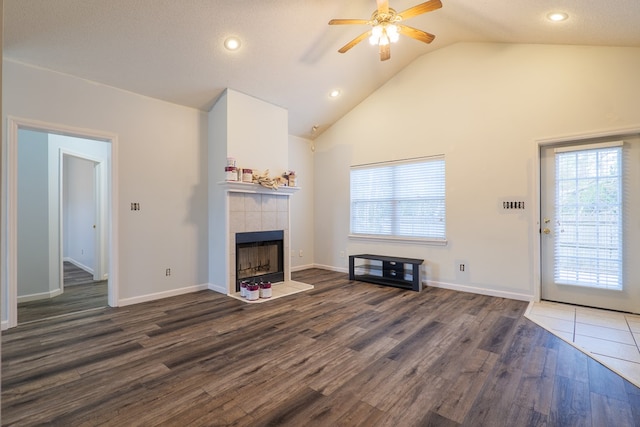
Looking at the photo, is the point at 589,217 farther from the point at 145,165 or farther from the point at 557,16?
the point at 145,165

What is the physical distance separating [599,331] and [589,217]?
54.9 inches

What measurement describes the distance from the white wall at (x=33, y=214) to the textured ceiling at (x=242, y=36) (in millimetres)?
1431

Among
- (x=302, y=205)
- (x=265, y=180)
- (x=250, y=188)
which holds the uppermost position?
(x=265, y=180)

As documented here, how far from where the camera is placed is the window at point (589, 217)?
3840 millimetres

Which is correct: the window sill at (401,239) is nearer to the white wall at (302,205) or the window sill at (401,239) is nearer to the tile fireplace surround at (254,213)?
the white wall at (302,205)

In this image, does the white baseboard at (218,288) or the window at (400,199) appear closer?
A: the white baseboard at (218,288)

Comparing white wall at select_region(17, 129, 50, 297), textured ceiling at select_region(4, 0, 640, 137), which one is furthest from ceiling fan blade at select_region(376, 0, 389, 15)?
white wall at select_region(17, 129, 50, 297)

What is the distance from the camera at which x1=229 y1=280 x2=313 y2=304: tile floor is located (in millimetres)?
4465

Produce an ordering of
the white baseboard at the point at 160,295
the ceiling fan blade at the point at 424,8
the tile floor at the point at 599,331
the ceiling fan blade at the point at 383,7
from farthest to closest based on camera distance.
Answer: the white baseboard at the point at 160,295, the ceiling fan blade at the point at 383,7, the ceiling fan blade at the point at 424,8, the tile floor at the point at 599,331

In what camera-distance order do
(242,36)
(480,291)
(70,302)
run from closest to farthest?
(242,36) → (70,302) → (480,291)

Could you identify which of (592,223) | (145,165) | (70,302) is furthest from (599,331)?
(70,302)

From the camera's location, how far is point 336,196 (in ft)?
21.1

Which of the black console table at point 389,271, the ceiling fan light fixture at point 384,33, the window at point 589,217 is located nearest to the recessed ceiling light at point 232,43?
the ceiling fan light fixture at point 384,33

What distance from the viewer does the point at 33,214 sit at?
4.52 metres
